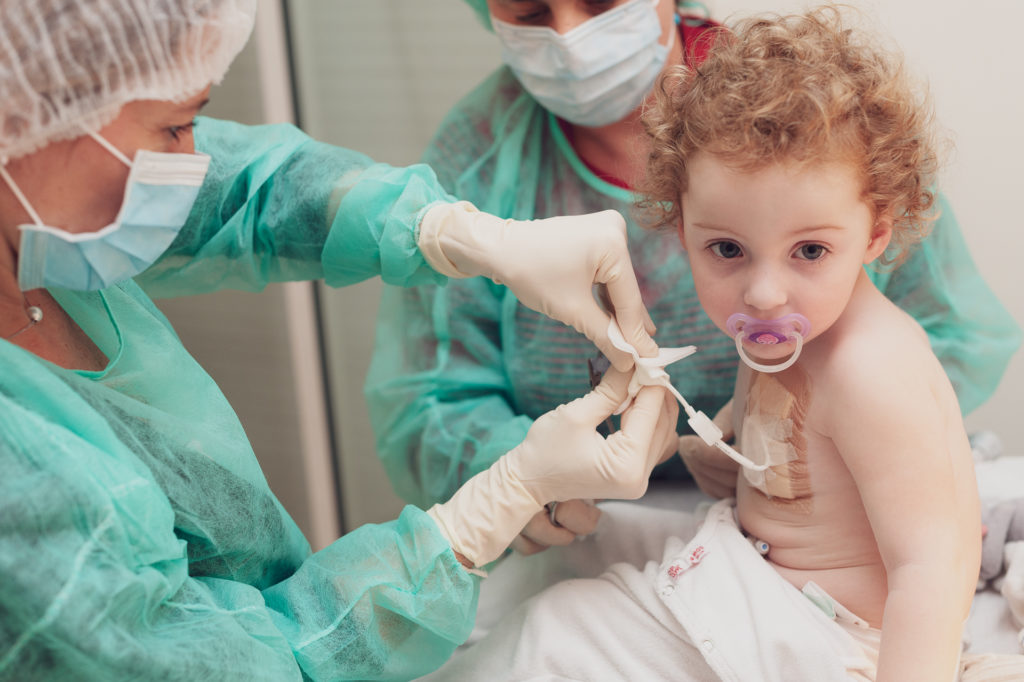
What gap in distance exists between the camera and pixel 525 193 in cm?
130

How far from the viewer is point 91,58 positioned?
67 cm

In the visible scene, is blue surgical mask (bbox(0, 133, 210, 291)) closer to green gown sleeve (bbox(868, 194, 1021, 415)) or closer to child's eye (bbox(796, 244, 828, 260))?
child's eye (bbox(796, 244, 828, 260))

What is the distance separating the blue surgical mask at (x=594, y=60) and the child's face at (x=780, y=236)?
1.08ft

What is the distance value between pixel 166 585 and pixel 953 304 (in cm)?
107

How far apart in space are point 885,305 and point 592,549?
0.49m

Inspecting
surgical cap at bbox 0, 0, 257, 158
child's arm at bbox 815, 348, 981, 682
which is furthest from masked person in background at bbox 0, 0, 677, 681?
child's arm at bbox 815, 348, 981, 682

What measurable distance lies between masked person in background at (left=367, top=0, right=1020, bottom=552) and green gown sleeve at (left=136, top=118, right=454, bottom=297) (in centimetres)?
25

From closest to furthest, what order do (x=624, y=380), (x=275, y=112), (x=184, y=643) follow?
(x=184, y=643)
(x=624, y=380)
(x=275, y=112)

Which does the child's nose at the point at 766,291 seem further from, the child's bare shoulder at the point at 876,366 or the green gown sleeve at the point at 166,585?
the green gown sleeve at the point at 166,585

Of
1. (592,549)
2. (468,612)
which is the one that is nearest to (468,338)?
(592,549)

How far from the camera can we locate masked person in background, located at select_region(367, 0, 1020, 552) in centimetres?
115

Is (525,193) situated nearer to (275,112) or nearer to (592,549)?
(592,549)

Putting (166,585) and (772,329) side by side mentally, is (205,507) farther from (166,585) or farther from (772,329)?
(772,329)

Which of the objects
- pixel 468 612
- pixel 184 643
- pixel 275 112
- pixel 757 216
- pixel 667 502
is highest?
pixel 757 216
